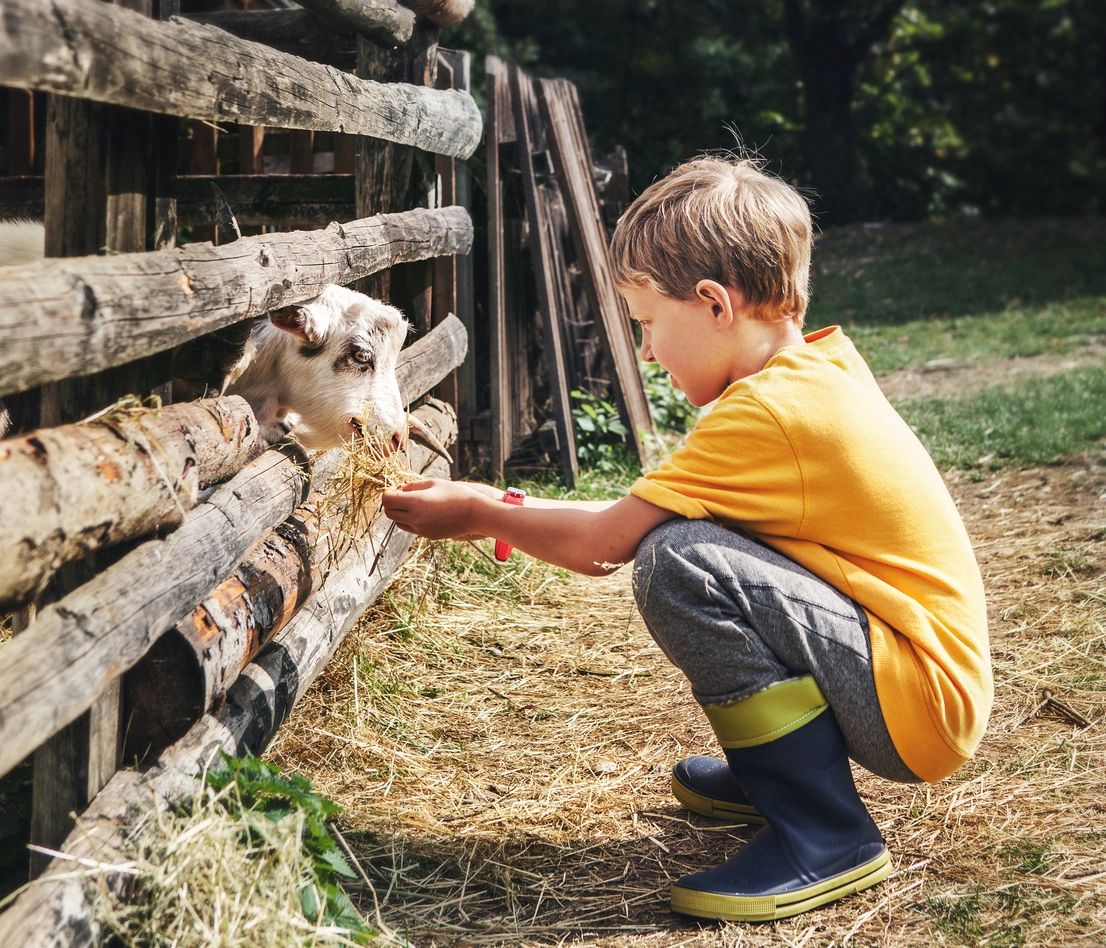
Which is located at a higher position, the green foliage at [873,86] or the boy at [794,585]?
the green foliage at [873,86]

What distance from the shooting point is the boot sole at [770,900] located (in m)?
2.58

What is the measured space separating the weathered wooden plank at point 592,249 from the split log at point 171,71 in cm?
280

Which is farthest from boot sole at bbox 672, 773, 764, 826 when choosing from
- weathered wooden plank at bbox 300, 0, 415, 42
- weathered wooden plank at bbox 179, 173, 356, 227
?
weathered wooden plank at bbox 179, 173, 356, 227

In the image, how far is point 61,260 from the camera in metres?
2.03

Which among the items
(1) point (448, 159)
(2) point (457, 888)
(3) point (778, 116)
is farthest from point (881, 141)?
(2) point (457, 888)

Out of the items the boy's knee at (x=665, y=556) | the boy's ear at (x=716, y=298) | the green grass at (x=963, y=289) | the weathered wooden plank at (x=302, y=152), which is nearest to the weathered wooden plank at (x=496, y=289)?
the weathered wooden plank at (x=302, y=152)

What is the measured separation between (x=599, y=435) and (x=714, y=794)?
13.4 ft

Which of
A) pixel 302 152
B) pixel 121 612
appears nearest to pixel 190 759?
pixel 121 612

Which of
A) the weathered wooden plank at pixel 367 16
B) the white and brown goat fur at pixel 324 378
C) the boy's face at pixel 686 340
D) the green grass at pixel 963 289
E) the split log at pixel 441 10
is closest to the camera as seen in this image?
the boy's face at pixel 686 340

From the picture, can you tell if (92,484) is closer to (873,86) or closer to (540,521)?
(540,521)

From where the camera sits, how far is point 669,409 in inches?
316

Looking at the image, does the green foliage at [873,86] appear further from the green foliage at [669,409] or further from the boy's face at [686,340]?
the boy's face at [686,340]

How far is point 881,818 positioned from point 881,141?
62.6 ft

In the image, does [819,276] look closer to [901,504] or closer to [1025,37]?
[1025,37]
